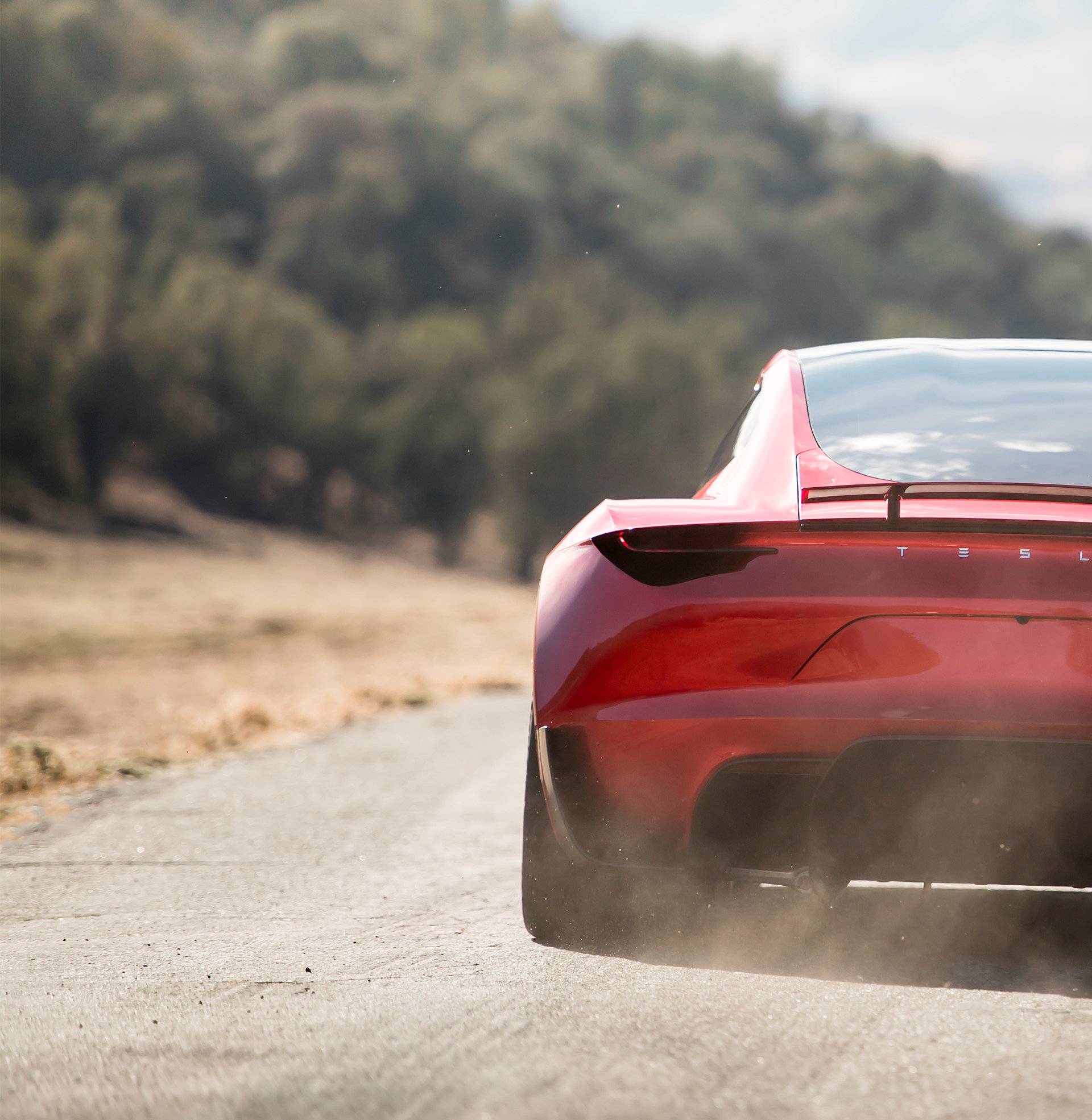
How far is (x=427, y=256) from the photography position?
305ft

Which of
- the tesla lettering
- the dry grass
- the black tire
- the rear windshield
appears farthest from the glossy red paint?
the dry grass

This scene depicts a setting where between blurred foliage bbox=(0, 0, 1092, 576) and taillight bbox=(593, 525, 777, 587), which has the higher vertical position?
blurred foliage bbox=(0, 0, 1092, 576)

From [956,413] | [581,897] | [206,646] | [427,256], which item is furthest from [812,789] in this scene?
[427,256]

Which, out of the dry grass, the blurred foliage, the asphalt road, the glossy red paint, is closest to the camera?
the asphalt road

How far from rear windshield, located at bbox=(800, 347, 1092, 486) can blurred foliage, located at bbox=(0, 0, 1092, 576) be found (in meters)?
6.56

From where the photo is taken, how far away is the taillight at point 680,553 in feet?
9.55

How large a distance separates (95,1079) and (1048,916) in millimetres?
2410

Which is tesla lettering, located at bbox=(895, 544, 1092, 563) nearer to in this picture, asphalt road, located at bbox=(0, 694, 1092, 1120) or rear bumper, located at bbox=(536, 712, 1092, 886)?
rear bumper, located at bbox=(536, 712, 1092, 886)

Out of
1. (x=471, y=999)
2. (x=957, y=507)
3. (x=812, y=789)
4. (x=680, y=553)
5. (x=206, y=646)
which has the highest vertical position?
(x=957, y=507)

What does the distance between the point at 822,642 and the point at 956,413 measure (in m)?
0.86

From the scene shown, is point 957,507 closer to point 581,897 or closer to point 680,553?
point 680,553

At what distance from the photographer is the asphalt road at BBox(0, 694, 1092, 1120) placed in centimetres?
225

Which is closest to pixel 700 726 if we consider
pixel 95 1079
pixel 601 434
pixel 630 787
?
pixel 630 787

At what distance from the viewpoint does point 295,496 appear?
2159 inches
